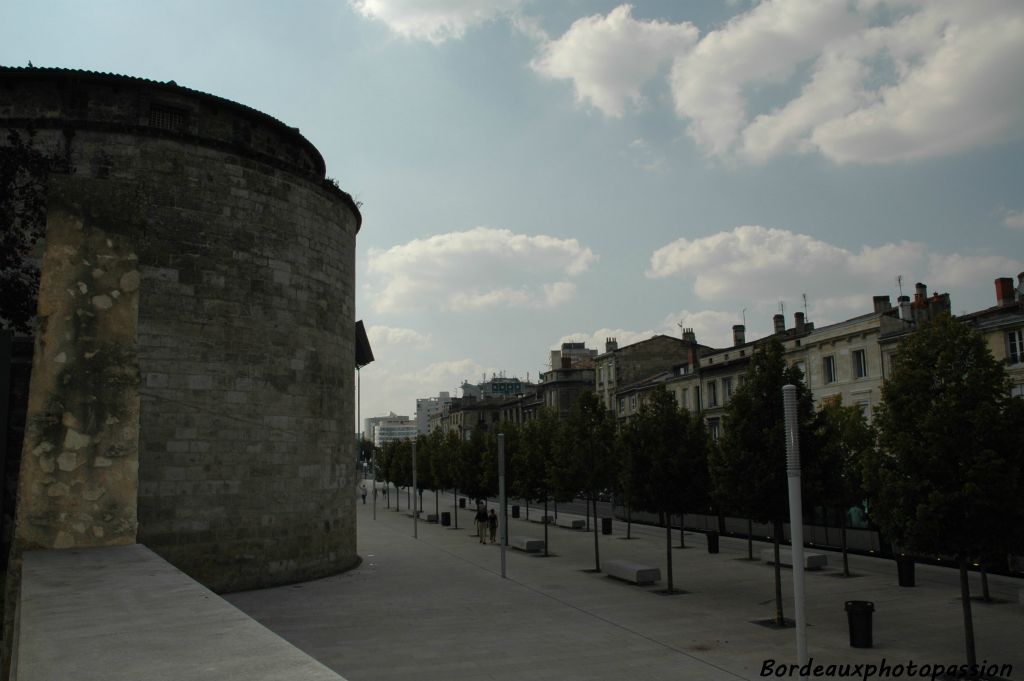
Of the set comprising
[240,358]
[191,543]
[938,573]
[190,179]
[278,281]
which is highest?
[190,179]

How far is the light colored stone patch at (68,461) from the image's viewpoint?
8680 mm

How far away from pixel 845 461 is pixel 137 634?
72.3 ft

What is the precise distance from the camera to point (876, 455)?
1298 centimetres

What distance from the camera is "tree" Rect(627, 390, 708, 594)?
20.2 m

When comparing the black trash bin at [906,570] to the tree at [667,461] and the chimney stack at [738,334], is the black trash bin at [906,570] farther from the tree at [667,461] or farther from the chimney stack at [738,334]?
the chimney stack at [738,334]

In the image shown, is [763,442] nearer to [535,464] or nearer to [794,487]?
[794,487]

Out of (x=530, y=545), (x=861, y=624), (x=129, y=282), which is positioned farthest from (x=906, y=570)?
(x=129, y=282)

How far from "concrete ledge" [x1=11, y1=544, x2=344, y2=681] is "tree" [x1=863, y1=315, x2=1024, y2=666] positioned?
34.3ft

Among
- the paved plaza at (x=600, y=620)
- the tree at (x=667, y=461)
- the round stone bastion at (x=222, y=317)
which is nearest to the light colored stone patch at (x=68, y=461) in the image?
the paved plaza at (x=600, y=620)

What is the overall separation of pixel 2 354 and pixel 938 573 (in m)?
22.9

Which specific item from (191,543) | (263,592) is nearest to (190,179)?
(191,543)

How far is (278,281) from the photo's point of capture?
19.4m

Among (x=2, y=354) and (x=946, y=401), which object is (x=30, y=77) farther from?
(x=946, y=401)

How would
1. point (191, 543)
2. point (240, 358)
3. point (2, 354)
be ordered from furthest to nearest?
point (240, 358) < point (191, 543) < point (2, 354)
